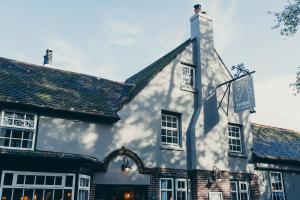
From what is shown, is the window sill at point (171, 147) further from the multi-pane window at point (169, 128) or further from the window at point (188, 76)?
the window at point (188, 76)

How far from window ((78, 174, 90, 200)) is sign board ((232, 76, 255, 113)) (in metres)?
8.47

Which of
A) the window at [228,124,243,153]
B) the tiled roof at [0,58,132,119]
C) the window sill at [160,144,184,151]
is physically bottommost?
the window sill at [160,144,184,151]

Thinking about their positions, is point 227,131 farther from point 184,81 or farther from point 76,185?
point 76,185

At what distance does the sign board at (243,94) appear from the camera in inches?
605

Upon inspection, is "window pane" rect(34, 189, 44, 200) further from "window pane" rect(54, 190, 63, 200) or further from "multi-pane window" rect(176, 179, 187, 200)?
"multi-pane window" rect(176, 179, 187, 200)

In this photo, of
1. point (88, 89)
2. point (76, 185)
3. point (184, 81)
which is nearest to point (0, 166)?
point (76, 185)

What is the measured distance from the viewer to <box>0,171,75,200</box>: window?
10633mm

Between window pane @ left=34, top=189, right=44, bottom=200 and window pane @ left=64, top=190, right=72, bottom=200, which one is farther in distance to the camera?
window pane @ left=64, top=190, right=72, bottom=200

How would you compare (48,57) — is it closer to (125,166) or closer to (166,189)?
(125,166)

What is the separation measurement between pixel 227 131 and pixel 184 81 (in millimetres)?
3607

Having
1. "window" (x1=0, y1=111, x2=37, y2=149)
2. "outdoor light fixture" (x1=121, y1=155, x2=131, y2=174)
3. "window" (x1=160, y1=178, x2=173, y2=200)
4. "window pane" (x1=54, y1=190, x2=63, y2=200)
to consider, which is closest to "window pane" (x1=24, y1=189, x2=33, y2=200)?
"window pane" (x1=54, y1=190, x2=63, y2=200)

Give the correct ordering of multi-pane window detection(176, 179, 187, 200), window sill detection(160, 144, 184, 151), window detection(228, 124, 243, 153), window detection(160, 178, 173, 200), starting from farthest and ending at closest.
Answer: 1. window detection(228, 124, 243, 153)
2. window sill detection(160, 144, 184, 151)
3. multi-pane window detection(176, 179, 187, 200)
4. window detection(160, 178, 173, 200)

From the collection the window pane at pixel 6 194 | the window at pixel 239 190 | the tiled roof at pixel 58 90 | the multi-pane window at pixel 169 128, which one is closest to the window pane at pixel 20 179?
the window pane at pixel 6 194

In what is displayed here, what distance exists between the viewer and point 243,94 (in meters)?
15.9
